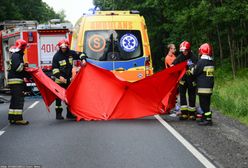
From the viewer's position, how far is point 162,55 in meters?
43.0

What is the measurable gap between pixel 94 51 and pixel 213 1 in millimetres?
10431

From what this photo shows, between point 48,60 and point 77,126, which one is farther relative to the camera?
point 48,60

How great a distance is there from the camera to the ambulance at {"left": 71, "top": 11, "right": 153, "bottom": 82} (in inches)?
567

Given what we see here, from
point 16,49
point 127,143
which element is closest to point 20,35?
point 16,49

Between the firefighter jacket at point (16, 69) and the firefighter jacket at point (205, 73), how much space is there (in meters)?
4.01

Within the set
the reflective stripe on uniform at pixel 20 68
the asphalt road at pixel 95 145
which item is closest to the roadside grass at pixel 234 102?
the asphalt road at pixel 95 145

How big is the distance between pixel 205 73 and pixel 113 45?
4517 mm

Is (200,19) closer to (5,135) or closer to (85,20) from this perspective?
(85,20)

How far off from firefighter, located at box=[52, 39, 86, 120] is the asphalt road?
1.44 feet

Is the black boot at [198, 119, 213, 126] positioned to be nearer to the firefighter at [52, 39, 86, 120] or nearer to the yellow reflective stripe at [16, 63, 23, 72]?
the firefighter at [52, 39, 86, 120]

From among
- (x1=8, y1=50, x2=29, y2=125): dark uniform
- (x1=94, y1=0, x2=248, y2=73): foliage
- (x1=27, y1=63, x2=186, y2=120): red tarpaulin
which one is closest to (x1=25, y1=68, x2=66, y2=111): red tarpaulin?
(x1=27, y1=63, x2=186, y2=120): red tarpaulin

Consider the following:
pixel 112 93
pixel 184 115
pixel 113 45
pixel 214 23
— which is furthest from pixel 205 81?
pixel 214 23

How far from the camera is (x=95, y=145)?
845cm

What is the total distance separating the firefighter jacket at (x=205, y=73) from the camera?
10641mm
